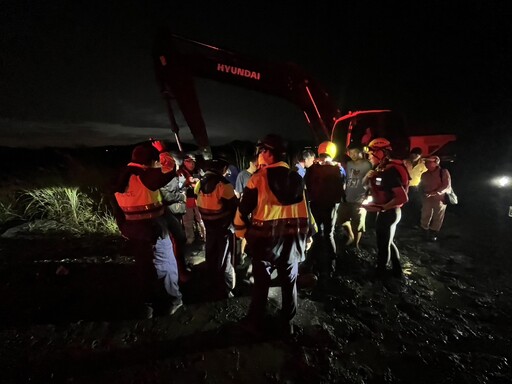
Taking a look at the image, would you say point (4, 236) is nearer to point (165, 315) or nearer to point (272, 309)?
point (165, 315)

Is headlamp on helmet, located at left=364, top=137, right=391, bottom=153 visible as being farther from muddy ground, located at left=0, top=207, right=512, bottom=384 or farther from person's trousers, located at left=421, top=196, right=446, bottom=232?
person's trousers, located at left=421, top=196, right=446, bottom=232

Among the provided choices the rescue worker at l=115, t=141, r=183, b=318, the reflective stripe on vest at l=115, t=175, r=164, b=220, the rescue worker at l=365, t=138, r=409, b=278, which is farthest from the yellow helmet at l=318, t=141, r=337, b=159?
the reflective stripe on vest at l=115, t=175, r=164, b=220

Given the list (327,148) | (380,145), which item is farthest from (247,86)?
(380,145)

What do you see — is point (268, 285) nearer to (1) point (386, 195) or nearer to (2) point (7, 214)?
(1) point (386, 195)

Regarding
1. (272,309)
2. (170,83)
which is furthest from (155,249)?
(170,83)

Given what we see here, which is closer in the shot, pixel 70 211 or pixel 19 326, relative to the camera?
pixel 19 326

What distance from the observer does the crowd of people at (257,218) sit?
2.53 m

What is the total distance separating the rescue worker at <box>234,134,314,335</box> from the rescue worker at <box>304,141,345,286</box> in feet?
4.46

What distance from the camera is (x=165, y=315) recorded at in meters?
3.06

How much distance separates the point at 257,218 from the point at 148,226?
Answer: 1170 millimetres

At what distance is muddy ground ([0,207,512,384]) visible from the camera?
2.29 meters

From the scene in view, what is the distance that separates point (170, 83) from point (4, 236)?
4.42 metres

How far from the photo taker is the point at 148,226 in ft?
9.40

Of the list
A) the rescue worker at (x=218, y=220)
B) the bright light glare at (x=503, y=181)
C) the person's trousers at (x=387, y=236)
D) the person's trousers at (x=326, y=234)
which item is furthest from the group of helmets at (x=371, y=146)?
the bright light glare at (x=503, y=181)
